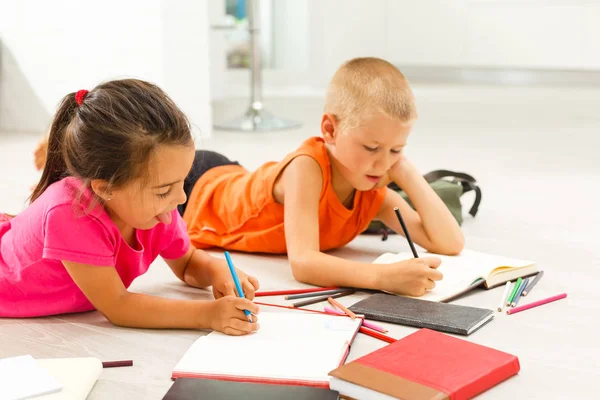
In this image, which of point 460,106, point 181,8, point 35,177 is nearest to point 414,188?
point 35,177

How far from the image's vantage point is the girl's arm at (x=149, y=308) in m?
1.34

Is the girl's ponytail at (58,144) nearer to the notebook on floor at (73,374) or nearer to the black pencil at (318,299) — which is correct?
the notebook on floor at (73,374)

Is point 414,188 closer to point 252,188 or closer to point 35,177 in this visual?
point 252,188

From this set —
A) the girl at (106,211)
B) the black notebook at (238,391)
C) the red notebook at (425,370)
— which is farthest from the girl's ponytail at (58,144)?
the red notebook at (425,370)

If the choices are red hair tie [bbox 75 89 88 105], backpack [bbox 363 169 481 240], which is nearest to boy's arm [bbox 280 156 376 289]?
backpack [bbox 363 169 481 240]

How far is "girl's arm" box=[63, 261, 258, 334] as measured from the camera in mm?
1336

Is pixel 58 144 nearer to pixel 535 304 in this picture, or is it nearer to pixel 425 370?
pixel 425 370

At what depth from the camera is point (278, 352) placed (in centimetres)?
126

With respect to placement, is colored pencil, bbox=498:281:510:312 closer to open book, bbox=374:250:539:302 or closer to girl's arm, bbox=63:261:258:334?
open book, bbox=374:250:539:302

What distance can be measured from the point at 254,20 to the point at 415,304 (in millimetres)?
2869

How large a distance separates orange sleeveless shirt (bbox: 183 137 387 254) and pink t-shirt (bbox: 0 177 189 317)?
0.34m

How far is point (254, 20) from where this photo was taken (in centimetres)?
413

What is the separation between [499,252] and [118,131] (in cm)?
104

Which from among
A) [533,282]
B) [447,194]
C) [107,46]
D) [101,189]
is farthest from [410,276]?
[107,46]
